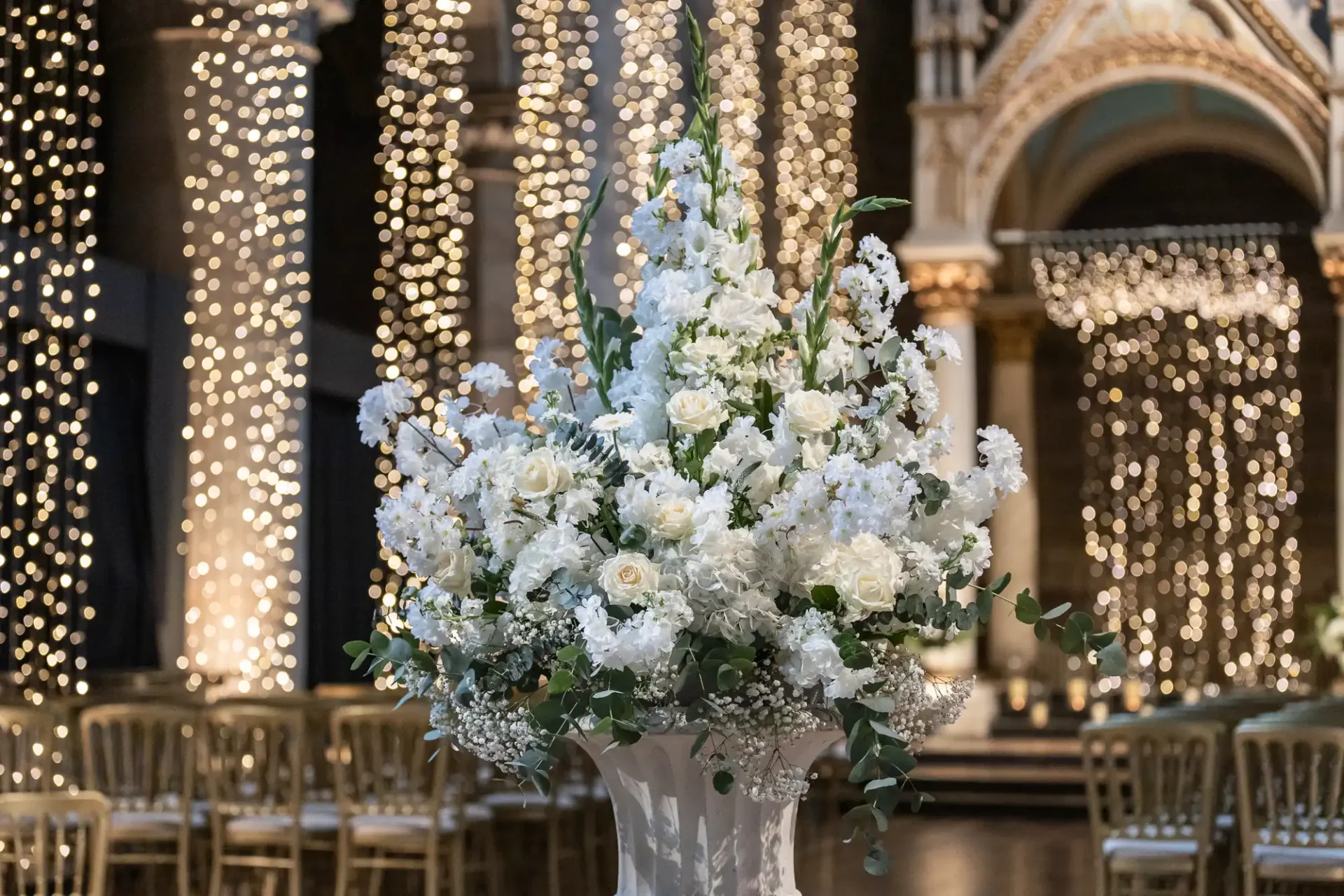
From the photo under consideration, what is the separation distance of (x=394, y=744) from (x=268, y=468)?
4354 millimetres

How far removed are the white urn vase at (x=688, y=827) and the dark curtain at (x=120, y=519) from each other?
946cm

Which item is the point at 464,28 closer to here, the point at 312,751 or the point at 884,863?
the point at 312,751

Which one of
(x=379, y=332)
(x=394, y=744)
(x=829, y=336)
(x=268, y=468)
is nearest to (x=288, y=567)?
(x=268, y=468)

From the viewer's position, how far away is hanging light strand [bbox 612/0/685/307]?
1204 centimetres

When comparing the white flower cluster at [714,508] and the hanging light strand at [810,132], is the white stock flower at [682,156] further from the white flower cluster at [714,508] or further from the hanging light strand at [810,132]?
the hanging light strand at [810,132]

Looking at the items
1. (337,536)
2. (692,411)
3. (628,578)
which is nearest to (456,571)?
(628,578)

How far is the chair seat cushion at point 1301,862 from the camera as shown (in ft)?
19.2

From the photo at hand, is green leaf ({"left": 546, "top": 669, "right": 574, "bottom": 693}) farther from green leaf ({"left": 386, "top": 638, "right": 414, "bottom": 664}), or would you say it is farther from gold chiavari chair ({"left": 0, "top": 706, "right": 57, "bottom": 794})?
gold chiavari chair ({"left": 0, "top": 706, "right": 57, "bottom": 794})

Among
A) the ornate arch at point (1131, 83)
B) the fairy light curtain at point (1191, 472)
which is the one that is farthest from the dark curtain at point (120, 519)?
the fairy light curtain at point (1191, 472)

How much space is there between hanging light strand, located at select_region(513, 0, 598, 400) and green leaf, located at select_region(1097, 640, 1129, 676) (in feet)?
31.9

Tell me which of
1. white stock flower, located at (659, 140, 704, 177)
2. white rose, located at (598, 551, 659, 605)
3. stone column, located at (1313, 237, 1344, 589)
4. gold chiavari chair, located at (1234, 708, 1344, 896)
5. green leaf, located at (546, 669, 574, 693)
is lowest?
gold chiavari chair, located at (1234, 708, 1344, 896)

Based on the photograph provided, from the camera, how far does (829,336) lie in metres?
2.33

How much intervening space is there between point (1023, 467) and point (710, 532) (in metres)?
13.6

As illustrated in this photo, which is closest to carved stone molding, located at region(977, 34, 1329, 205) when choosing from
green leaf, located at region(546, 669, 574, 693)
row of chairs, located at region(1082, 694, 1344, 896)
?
row of chairs, located at region(1082, 694, 1344, 896)
